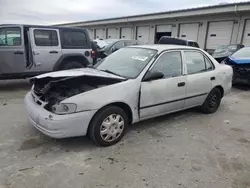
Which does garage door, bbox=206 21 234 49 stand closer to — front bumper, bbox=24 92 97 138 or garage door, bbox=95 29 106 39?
garage door, bbox=95 29 106 39

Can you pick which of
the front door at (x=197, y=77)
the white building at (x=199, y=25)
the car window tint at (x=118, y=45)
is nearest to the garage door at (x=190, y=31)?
the white building at (x=199, y=25)

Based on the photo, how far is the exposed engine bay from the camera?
10.9ft

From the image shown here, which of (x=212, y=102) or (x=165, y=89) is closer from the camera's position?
(x=165, y=89)

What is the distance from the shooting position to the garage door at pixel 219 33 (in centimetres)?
1606

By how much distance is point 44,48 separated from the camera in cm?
678

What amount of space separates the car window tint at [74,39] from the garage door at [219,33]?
41.2 ft

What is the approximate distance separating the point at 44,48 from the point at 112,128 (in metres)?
4.55

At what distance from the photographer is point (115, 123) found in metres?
3.39

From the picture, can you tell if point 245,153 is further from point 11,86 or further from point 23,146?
point 11,86

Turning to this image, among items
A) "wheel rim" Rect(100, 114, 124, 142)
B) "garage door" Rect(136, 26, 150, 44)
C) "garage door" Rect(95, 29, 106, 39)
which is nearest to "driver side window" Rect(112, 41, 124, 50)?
"wheel rim" Rect(100, 114, 124, 142)

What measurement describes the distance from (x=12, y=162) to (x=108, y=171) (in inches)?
50.3

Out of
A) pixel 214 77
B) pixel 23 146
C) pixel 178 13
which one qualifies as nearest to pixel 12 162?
pixel 23 146

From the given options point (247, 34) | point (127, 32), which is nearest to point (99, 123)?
point (247, 34)

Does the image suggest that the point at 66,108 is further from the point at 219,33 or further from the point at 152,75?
the point at 219,33
